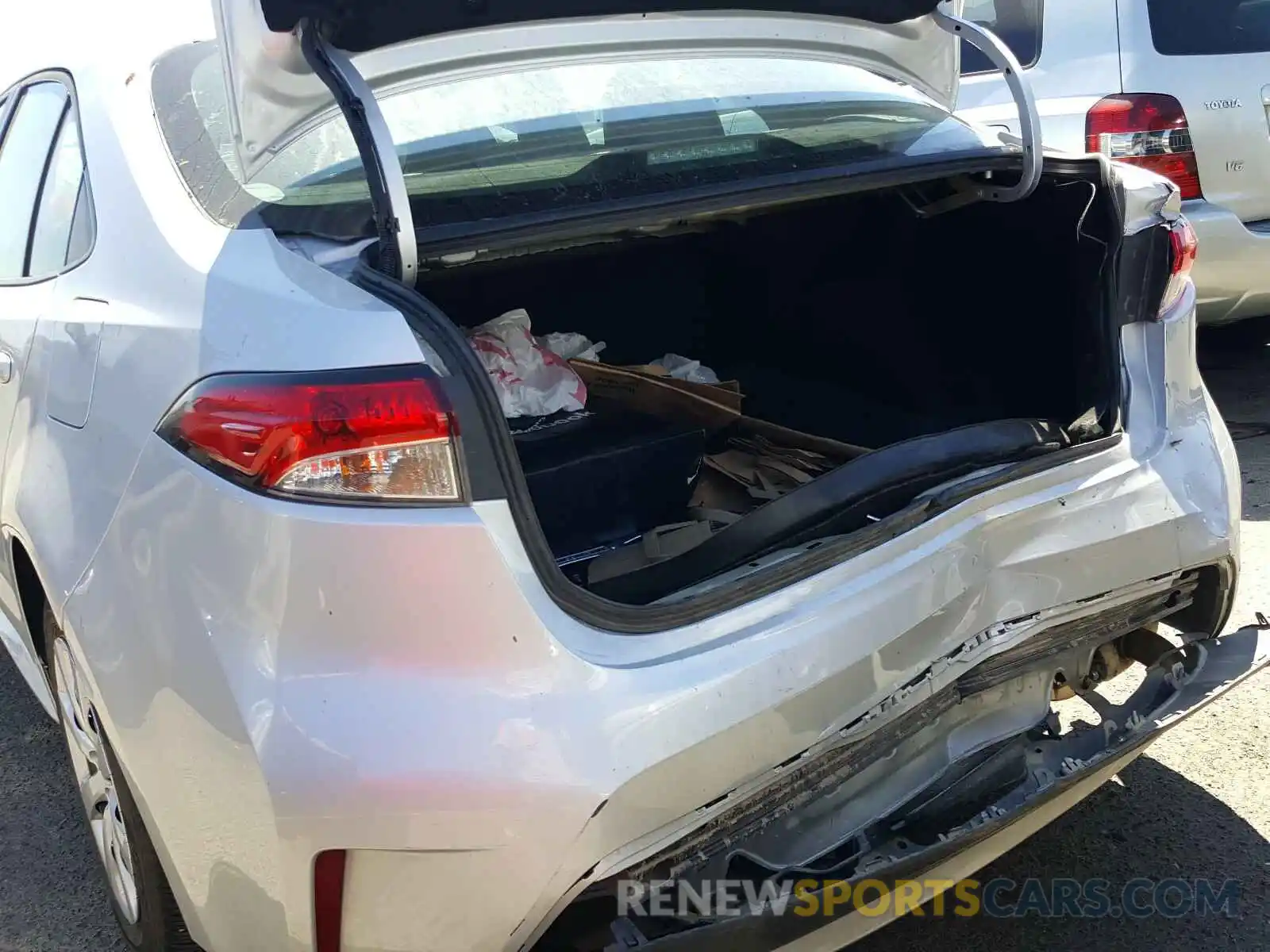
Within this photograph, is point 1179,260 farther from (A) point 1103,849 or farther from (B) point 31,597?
(B) point 31,597

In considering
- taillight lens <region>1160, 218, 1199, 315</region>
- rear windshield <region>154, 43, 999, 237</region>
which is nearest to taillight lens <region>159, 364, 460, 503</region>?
rear windshield <region>154, 43, 999, 237</region>

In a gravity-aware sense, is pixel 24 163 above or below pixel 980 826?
above

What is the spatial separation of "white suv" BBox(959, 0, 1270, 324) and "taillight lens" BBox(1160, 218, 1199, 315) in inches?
88.5

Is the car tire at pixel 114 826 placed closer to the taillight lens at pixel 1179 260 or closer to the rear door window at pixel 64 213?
the rear door window at pixel 64 213

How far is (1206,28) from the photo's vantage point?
4637 millimetres

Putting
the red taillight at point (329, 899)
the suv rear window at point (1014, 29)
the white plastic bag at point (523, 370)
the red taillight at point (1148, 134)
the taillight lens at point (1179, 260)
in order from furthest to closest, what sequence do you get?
the suv rear window at point (1014, 29), the red taillight at point (1148, 134), the white plastic bag at point (523, 370), the taillight lens at point (1179, 260), the red taillight at point (329, 899)

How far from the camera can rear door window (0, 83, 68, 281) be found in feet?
8.36

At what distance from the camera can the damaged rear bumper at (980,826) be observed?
163cm

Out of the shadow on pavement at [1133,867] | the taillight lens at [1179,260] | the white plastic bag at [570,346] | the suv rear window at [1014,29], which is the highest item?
the suv rear window at [1014,29]

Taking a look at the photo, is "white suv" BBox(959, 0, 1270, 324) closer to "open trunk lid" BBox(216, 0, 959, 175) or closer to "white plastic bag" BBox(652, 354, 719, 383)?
"white plastic bag" BBox(652, 354, 719, 383)

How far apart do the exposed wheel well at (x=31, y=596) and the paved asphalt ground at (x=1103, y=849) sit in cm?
48

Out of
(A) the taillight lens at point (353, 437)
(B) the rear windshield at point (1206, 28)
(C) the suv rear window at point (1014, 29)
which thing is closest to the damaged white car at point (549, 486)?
(A) the taillight lens at point (353, 437)

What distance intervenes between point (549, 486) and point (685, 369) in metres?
0.64

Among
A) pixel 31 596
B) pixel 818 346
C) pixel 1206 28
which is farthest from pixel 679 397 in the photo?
pixel 1206 28
